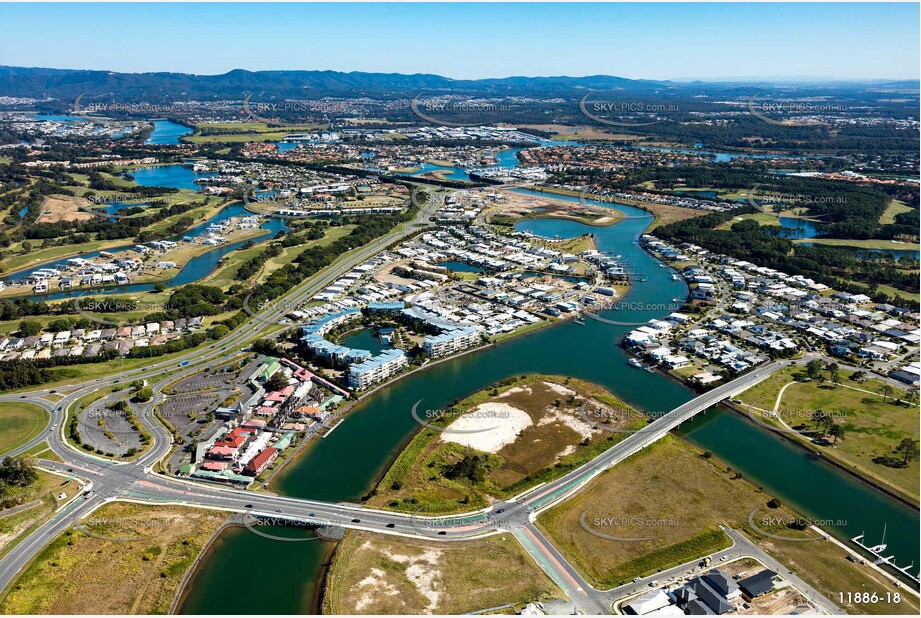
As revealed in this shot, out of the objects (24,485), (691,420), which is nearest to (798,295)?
(691,420)

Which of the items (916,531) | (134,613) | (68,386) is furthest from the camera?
(68,386)

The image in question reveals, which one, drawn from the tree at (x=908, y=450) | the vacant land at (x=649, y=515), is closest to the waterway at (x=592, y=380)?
the vacant land at (x=649, y=515)

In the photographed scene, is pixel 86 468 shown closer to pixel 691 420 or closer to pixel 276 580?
pixel 276 580

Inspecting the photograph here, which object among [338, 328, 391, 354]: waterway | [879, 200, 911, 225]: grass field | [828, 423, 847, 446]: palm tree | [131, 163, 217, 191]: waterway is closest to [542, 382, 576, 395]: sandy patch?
[338, 328, 391, 354]: waterway

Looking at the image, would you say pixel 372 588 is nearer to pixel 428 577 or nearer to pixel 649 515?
pixel 428 577

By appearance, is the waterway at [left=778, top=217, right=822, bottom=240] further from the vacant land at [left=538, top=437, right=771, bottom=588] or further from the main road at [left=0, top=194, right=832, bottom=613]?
the vacant land at [left=538, top=437, right=771, bottom=588]

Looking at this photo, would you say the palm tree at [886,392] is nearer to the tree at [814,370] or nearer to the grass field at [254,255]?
the tree at [814,370]

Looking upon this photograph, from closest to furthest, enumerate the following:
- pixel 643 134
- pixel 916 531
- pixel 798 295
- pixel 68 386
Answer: pixel 916 531, pixel 68 386, pixel 798 295, pixel 643 134
